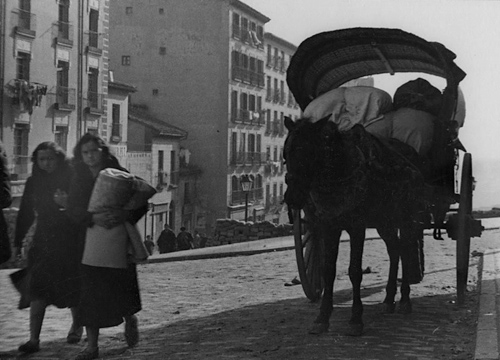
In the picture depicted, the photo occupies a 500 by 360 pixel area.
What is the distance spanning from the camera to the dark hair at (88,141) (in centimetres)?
677

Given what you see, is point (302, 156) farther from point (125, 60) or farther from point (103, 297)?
point (125, 60)

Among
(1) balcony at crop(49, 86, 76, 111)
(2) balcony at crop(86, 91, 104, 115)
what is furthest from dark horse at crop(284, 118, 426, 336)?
(2) balcony at crop(86, 91, 104, 115)

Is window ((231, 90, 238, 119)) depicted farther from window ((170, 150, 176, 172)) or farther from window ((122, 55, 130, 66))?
window ((170, 150, 176, 172))

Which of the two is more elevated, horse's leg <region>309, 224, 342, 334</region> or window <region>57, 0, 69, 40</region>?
window <region>57, 0, 69, 40</region>

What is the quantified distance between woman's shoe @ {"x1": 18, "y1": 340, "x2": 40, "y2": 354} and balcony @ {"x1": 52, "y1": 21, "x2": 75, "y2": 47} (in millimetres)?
30753

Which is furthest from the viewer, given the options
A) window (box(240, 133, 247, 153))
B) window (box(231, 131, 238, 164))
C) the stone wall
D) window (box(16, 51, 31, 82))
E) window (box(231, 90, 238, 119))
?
window (box(240, 133, 247, 153))

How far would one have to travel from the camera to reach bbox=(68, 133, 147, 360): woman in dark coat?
21.6 ft

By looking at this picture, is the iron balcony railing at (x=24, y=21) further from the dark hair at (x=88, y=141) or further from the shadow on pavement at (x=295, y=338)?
the dark hair at (x=88, y=141)

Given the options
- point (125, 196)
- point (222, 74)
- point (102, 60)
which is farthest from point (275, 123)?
point (125, 196)

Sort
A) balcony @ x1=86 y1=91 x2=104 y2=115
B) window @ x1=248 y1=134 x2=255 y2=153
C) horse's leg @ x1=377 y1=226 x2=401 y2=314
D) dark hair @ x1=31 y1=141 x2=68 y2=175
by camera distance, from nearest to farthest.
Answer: dark hair @ x1=31 y1=141 x2=68 y2=175 < horse's leg @ x1=377 y1=226 x2=401 y2=314 < balcony @ x1=86 y1=91 x2=104 y2=115 < window @ x1=248 y1=134 x2=255 y2=153

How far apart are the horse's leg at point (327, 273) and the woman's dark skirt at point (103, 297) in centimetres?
158

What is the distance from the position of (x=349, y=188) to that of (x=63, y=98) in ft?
100

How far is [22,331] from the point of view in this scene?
782cm

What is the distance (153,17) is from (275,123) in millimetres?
13751
